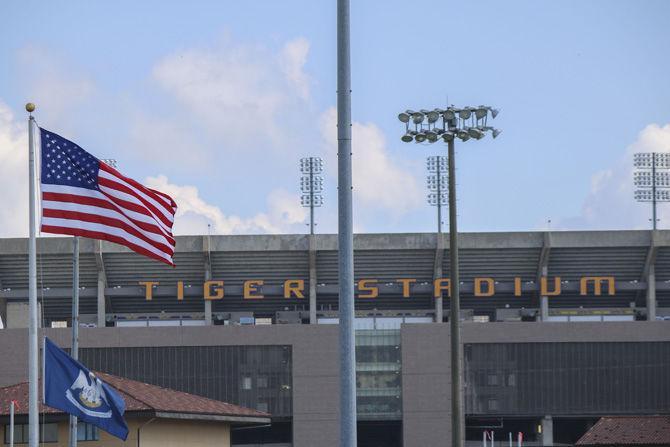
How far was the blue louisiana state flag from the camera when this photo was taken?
33.1 metres

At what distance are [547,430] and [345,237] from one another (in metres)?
103

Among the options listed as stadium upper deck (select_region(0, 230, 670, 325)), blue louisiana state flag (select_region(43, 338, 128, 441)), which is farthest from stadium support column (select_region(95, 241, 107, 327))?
blue louisiana state flag (select_region(43, 338, 128, 441))

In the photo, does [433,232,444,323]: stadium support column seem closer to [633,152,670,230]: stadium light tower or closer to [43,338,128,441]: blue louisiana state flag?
[633,152,670,230]: stadium light tower

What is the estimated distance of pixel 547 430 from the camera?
408 feet

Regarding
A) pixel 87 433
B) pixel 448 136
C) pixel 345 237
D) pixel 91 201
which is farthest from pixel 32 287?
pixel 87 433

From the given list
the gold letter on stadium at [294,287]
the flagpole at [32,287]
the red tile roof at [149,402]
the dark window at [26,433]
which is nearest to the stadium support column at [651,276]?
the gold letter on stadium at [294,287]

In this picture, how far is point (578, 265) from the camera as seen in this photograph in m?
127

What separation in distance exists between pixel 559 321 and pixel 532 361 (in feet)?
14.3

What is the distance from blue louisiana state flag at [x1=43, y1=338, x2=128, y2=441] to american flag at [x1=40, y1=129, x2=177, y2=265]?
3.15m

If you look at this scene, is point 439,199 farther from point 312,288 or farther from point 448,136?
point 448,136

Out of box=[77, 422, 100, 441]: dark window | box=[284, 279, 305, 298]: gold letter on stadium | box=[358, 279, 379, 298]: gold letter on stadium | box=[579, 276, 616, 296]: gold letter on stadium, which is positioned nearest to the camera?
box=[77, 422, 100, 441]: dark window

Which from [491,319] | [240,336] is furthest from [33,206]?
[491,319]

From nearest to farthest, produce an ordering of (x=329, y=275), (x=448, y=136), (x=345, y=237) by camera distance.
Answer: (x=345, y=237) < (x=448, y=136) < (x=329, y=275)

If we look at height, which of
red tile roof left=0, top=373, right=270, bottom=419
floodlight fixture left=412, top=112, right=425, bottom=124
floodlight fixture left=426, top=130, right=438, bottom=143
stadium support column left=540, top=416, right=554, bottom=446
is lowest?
stadium support column left=540, top=416, right=554, bottom=446
